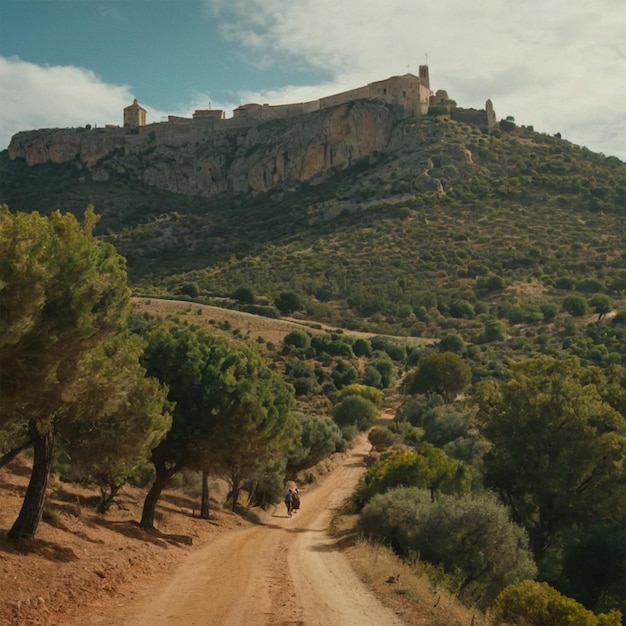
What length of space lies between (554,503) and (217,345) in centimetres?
1071

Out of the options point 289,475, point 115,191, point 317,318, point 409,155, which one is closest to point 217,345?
point 289,475

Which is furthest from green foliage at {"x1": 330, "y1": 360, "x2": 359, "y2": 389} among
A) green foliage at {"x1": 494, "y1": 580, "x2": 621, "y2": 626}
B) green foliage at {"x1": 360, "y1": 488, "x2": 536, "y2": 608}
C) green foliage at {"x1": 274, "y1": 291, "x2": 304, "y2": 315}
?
green foliage at {"x1": 494, "y1": 580, "x2": 621, "y2": 626}

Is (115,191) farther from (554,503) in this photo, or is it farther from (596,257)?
(554,503)

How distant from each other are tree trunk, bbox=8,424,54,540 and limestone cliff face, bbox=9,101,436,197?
3814 inches

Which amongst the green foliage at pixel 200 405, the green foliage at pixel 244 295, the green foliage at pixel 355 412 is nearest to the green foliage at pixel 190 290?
the green foliage at pixel 244 295

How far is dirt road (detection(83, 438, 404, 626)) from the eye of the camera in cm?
994

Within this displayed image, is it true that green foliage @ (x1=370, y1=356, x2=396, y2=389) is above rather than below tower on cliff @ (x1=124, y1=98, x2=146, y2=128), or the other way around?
below

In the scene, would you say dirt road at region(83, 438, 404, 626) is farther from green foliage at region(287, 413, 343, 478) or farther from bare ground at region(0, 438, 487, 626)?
green foliage at region(287, 413, 343, 478)

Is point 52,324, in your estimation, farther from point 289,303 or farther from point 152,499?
point 289,303

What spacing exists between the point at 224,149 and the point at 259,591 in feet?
382

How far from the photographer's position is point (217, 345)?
20.2 metres

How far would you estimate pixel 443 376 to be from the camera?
1977 inches

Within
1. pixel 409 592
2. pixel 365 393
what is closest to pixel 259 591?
pixel 409 592

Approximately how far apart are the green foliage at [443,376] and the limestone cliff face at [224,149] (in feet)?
198
